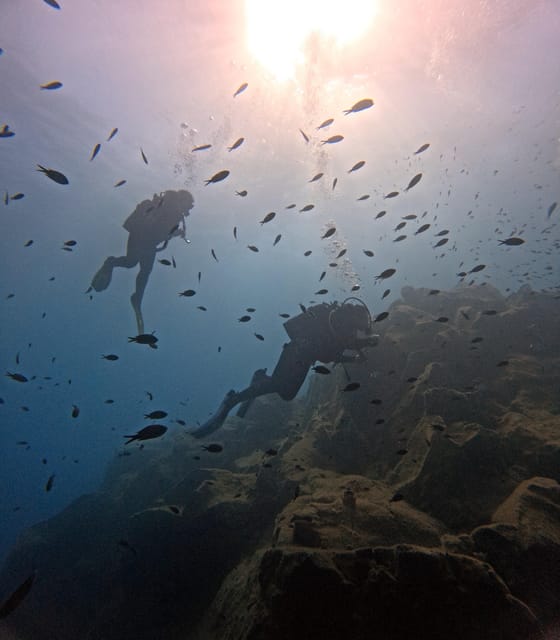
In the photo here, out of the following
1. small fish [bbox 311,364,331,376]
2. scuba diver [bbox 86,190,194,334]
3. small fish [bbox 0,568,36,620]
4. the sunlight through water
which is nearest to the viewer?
small fish [bbox 0,568,36,620]

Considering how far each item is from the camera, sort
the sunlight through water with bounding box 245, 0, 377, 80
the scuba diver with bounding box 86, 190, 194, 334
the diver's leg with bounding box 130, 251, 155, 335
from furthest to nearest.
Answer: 1. the sunlight through water with bounding box 245, 0, 377, 80
2. the diver's leg with bounding box 130, 251, 155, 335
3. the scuba diver with bounding box 86, 190, 194, 334

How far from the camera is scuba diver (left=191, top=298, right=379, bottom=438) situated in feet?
31.4

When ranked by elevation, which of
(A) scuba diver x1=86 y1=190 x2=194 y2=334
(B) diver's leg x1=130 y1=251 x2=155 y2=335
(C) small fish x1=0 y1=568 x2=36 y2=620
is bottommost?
(C) small fish x1=0 y1=568 x2=36 y2=620

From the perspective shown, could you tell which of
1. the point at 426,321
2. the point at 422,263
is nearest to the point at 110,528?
the point at 426,321

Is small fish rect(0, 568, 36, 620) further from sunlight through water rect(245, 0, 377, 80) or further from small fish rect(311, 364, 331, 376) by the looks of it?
sunlight through water rect(245, 0, 377, 80)

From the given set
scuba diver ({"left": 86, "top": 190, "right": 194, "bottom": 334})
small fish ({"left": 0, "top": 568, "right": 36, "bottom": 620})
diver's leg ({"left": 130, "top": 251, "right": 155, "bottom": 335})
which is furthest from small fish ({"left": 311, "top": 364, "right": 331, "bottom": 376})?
diver's leg ({"left": 130, "top": 251, "right": 155, "bottom": 335})

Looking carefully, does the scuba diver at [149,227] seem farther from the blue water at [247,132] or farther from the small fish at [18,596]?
the small fish at [18,596]

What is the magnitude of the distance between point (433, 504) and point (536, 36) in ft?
86.6

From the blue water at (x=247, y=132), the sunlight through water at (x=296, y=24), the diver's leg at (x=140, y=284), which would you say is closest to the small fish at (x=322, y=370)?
the diver's leg at (x=140, y=284)

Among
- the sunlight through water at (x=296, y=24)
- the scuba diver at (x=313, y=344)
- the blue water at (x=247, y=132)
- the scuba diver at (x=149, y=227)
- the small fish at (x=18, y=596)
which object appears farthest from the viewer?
the blue water at (x=247, y=132)

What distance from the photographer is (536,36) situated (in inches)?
727

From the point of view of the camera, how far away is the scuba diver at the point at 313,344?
9586 mm

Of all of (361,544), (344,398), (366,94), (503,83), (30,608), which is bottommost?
(30,608)

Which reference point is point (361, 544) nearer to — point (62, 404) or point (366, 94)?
point (366, 94)
